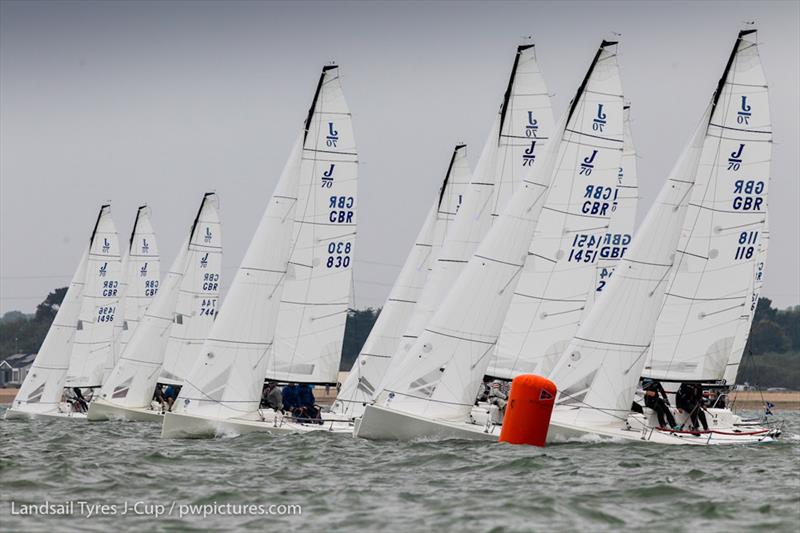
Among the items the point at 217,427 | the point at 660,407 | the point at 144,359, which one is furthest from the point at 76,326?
the point at 660,407

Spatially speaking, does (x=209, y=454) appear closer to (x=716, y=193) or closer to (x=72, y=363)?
(x=716, y=193)

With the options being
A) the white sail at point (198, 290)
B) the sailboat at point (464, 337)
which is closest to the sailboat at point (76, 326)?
the white sail at point (198, 290)

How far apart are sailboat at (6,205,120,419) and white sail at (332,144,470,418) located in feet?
46.0

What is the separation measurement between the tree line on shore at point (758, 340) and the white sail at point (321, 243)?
8757 cm

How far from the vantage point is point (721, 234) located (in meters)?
29.3

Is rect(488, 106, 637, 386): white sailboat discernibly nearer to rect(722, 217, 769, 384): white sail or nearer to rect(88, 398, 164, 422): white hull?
rect(722, 217, 769, 384): white sail

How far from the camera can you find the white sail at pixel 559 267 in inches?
1201

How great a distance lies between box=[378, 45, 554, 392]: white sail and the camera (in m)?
32.5

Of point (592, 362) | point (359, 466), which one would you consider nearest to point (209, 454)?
point (359, 466)

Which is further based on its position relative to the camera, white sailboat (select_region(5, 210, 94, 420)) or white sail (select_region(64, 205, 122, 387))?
white sail (select_region(64, 205, 122, 387))

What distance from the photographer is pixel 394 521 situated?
15.9 metres

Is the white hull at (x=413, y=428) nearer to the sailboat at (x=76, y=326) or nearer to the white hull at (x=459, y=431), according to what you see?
the white hull at (x=459, y=431)

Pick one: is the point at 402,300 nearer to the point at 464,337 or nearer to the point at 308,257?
the point at 308,257

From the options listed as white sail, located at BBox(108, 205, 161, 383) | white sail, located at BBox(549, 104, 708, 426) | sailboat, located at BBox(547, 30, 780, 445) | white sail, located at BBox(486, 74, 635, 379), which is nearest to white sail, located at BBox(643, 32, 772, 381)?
sailboat, located at BBox(547, 30, 780, 445)
